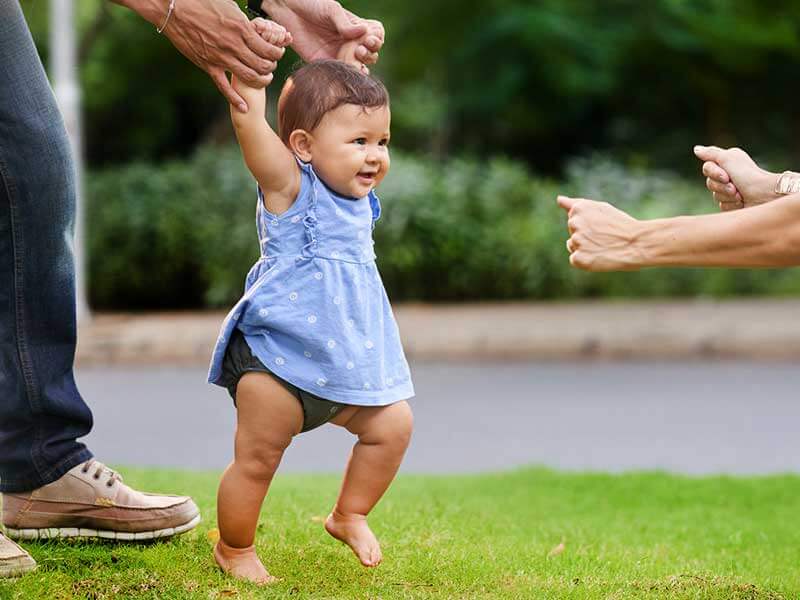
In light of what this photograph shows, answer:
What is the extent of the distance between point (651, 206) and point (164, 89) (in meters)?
7.62

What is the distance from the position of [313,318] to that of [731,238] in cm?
100

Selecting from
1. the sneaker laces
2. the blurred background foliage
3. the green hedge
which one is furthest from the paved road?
the sneaker laces

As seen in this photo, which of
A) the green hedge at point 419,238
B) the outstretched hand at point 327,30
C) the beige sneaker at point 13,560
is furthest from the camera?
the green hedge at point 419,238

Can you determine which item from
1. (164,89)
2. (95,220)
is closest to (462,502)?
(95,220)

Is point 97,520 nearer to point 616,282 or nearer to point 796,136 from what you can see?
point 616,282

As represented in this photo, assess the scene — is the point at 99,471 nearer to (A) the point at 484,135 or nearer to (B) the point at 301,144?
(B) the point at 301,144

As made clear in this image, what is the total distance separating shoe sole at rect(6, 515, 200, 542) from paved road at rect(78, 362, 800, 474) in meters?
2.89

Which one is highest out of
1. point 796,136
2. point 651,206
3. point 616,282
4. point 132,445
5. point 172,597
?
point 796,136

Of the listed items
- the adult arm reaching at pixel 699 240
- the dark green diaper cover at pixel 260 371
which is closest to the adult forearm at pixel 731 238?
the adult arm reaching at pixel 699 240

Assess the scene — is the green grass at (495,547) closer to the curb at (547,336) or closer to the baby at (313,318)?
the baby at (313,318)

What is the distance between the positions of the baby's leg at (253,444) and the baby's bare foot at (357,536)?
227 millimetres

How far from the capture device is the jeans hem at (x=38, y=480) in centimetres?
339

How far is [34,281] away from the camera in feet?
10.8

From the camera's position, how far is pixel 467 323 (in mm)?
10508
